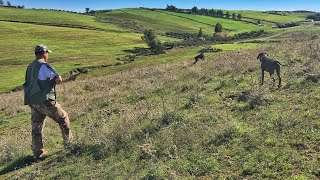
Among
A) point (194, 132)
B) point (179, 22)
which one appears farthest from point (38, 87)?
point (179, 22)

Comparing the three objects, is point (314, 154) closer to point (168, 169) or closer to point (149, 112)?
point (168, 169)

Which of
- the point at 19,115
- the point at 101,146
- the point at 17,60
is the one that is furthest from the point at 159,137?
the point at 17,60

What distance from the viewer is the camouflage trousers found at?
34.0 ft

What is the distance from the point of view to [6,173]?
32.9 feet

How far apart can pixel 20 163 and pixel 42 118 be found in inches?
57.2

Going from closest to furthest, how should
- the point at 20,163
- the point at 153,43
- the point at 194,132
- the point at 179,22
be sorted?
the point at 194,132, the point at 20,163, the point at 153,43, the point at 179,22

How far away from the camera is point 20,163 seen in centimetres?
1056

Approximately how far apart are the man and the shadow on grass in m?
0.22

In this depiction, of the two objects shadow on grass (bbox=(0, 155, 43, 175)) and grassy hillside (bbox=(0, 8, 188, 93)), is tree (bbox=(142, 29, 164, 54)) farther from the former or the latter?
A: shadow on grass (bbox=(0, 155, 43, 175))

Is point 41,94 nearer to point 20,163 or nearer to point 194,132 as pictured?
point 20,163

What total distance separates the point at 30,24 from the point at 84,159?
134 meters

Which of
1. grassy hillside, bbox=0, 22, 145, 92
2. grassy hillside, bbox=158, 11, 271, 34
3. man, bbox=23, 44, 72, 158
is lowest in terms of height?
grassy hillside, bbox=0, 22, 145, 92

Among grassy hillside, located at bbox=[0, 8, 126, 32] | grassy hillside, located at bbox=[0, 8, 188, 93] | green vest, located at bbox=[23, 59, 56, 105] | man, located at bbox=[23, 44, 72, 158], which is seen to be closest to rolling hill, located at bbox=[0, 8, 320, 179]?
man, located at bbox=[23, 44, 72, 158]

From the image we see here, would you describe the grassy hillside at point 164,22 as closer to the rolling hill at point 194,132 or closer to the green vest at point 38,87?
the rolling hill at point 194,132
